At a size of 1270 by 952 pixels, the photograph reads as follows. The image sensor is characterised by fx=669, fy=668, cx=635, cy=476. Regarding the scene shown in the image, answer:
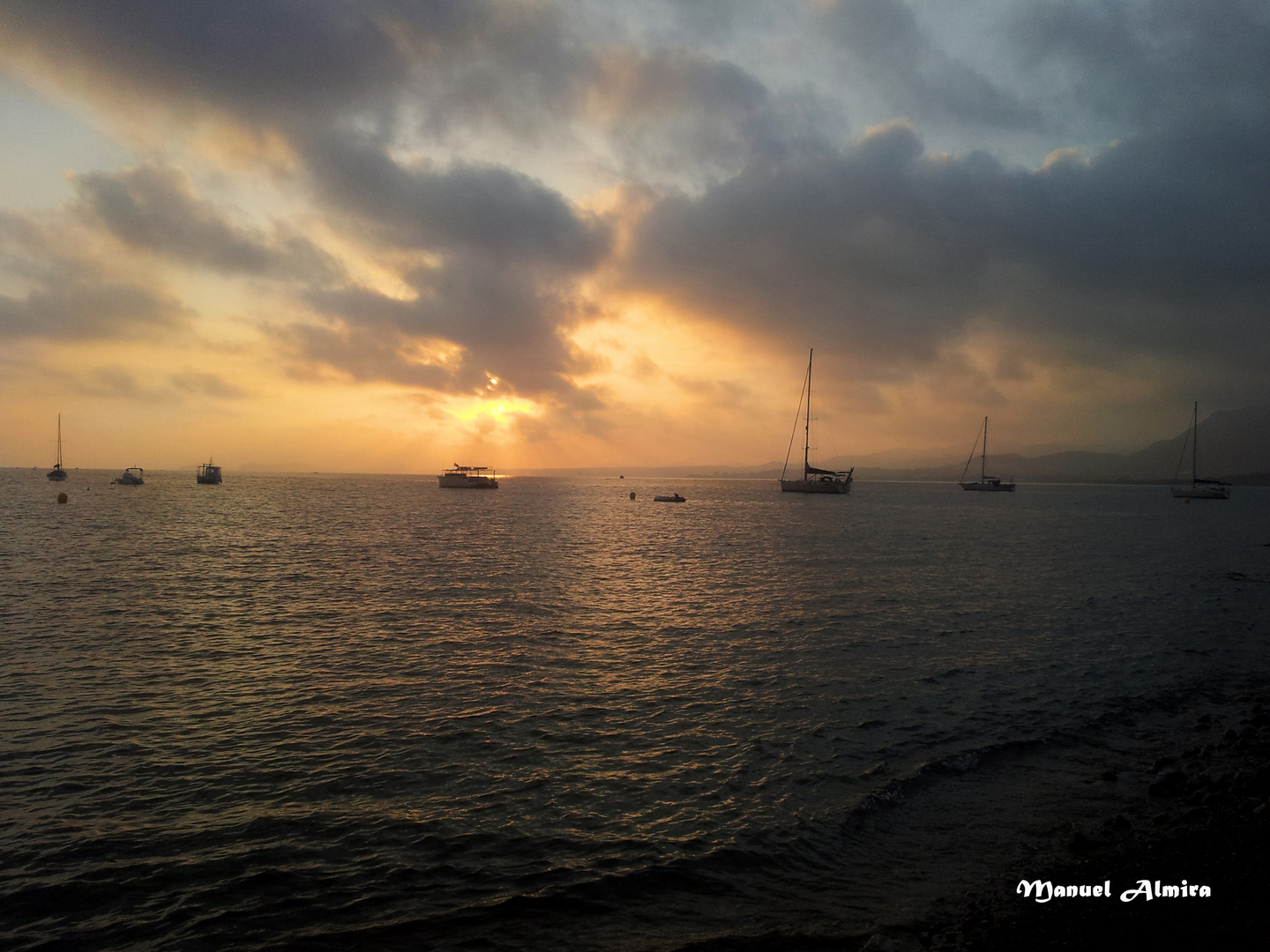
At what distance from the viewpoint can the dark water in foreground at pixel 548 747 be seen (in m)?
9.48

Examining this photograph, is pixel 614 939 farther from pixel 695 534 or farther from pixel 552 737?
pixel 695 534

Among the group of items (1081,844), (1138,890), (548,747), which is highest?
(1138,890)

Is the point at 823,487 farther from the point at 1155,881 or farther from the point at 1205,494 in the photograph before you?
the point at 1155,881

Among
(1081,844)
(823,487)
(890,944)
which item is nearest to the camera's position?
(890,944)

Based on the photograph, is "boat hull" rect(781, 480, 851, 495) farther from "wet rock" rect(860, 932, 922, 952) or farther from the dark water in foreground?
"wet rock" rect(860, 932, 922, 952)

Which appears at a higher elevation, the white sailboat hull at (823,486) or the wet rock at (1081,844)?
the white sailboat hull at (823,486)

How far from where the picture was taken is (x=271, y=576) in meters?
40.3

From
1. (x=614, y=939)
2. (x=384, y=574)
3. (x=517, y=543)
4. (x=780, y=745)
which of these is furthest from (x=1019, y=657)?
(x=517, y=543)

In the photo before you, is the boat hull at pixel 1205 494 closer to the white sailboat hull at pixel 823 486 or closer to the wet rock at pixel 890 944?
the white sailboat hull at pixel 823 486

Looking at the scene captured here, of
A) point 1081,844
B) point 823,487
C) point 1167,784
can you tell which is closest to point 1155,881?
point 1081,844

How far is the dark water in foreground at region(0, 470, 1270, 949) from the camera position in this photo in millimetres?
9484

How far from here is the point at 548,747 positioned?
15.1 m

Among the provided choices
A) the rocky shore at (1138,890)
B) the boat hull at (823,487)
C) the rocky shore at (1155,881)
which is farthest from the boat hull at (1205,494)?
the rocky shore at (1138,890)

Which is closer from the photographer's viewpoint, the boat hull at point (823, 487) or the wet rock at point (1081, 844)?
the wet rock at point (1081, 844)
